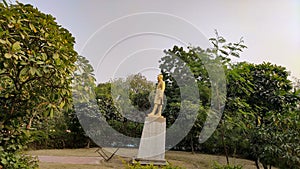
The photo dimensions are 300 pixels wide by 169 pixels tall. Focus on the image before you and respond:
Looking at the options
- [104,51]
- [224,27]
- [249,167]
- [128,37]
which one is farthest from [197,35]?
[249,167]

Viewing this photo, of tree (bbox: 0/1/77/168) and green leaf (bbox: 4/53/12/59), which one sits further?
tree (bbox: 0/1/77/168)

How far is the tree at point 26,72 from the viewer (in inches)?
81.0

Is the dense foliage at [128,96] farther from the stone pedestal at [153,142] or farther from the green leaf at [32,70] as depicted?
the stone pedestal at [153,142]

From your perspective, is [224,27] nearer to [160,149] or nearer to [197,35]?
[197,35]

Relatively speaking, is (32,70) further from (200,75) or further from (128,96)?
(128,96)

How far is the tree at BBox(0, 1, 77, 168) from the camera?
206cm

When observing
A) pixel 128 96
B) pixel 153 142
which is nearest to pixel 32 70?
pixel 153 142

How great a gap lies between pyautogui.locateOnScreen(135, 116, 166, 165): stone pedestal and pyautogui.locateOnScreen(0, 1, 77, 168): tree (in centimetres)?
456

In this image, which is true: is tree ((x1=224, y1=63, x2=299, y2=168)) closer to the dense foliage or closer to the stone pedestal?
the dense foliage

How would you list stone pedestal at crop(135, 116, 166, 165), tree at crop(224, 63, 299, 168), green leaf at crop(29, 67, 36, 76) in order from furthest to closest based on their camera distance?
stone pedestal at crop(135, 116, 166, 165) < tree at crop(224, 63, 299, 168) < green leaf at crop(29, 67, 36, 76)

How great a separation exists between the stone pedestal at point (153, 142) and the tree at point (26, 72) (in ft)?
15.0

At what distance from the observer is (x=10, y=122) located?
2619mm

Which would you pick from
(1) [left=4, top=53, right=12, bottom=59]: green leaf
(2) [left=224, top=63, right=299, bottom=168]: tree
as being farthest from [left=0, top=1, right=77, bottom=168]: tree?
(2) [left=224, top=63, right=299, bottom=168]: tree

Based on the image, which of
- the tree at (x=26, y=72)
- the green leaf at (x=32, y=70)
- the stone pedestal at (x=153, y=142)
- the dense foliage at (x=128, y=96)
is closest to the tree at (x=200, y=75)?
the dense foliage at (x=128, y=96)
